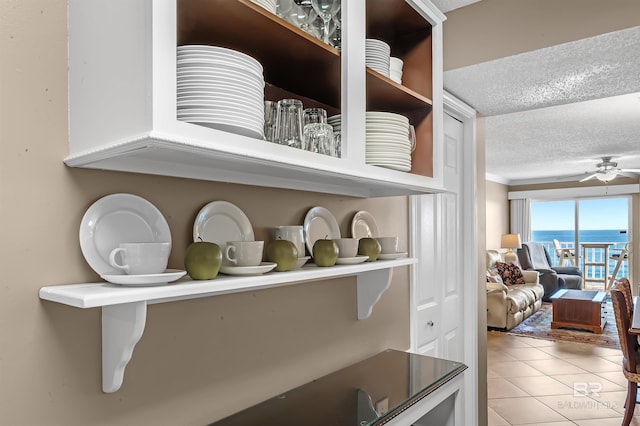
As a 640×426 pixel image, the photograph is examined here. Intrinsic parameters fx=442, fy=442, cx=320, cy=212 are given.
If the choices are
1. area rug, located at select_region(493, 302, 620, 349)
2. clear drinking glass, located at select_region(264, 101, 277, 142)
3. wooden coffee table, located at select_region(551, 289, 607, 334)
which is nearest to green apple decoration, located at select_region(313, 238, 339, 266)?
clear drinking glass, located at select_region(264, 101, 277, 142)

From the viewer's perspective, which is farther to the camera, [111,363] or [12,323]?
[111,363]

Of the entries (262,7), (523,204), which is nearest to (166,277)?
(262,7)

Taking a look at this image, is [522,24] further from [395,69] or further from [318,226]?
[318,226]

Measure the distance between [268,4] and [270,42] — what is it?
9cm

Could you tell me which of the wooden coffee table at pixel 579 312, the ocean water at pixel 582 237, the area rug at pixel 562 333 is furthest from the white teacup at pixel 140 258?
the ocean water at pixel 582 237

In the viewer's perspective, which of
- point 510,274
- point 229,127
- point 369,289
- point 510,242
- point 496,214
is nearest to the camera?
point 229,127

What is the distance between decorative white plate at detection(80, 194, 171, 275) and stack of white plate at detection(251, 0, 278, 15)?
0.52 m

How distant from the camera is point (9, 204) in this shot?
85cm

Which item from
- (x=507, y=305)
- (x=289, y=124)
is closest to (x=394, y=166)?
(x=289, y=124)

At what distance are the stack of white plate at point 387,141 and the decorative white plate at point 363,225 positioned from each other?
0.39 m

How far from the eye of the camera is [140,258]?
2.81ft

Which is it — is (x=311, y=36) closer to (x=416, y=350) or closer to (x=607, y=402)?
(x=416, y=350)

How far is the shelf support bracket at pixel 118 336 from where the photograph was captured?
0.89m

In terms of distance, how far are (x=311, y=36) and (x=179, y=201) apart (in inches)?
21.3
